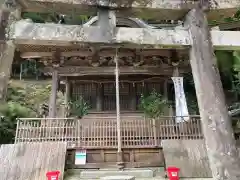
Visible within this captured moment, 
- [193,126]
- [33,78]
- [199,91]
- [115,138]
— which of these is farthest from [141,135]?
[33,78]

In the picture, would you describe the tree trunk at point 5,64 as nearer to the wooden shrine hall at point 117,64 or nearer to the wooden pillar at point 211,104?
the wooden shrine hall at point 117,64

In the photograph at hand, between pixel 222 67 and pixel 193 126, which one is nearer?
pixel 193 126

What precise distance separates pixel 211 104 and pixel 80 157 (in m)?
5.46

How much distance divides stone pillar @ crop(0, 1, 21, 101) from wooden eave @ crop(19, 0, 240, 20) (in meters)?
0.31

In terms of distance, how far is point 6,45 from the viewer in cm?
476

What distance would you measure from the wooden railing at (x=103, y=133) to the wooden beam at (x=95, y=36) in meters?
4.51

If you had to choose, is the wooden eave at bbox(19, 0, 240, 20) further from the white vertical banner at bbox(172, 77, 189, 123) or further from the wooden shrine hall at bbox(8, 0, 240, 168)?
the white vertical banner at bbox(172, 77, 189, 123)

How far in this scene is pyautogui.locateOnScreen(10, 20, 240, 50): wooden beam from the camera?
16.3 feet

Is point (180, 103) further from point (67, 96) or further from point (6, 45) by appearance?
point (6, 45)

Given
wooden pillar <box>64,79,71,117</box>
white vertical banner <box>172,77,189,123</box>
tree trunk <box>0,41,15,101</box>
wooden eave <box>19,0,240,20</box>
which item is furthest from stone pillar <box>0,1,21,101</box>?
wooden pillar <box>64,79,71,117</box>

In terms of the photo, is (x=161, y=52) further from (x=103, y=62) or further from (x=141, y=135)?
(x=141, y=135)

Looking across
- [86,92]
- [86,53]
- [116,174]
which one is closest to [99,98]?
[86,92]

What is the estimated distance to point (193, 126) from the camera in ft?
31.2

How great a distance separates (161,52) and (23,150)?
22.4 feet
